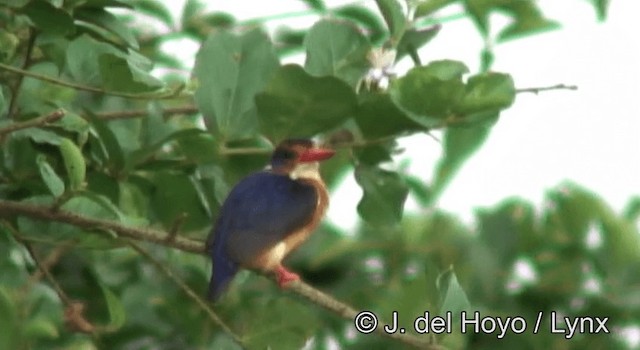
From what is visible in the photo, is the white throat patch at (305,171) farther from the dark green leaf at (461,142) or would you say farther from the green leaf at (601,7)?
the green leaf at (601,7)

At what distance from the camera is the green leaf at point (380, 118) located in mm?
1560

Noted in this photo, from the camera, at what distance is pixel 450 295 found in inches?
61.4

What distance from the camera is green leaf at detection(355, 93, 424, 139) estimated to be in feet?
5.12

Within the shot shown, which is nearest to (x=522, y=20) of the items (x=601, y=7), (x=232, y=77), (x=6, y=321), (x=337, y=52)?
(x=601, y=7)

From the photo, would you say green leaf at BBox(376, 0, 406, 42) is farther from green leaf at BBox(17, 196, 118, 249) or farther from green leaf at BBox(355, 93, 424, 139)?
green leaf at BBox(17, 196, 118, 249)

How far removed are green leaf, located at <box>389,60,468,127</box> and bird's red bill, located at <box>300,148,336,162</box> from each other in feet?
0.31

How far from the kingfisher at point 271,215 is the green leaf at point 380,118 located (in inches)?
2.7

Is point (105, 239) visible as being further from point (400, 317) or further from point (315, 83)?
point (400, 317)

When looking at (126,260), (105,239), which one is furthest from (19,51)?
(126,260)

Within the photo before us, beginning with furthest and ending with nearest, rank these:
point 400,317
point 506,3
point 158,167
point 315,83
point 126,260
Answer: point 126,260 < point 400,317 < point 506,3 < point 158,167 < point 315,83

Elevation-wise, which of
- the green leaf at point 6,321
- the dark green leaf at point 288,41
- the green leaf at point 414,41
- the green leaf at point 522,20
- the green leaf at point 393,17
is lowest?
the green leaf at point 6,321

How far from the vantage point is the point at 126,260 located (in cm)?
257

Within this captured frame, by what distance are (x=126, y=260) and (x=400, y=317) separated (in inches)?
25.8

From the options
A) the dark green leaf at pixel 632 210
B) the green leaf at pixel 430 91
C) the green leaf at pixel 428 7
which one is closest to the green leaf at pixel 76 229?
the green leaf at pixel 430 91
